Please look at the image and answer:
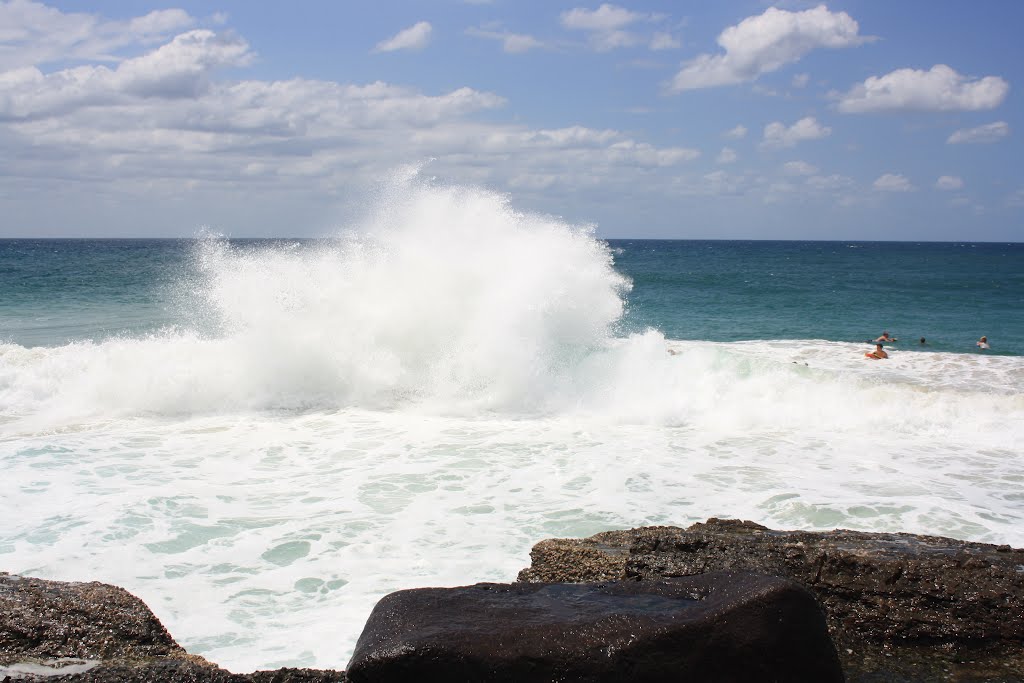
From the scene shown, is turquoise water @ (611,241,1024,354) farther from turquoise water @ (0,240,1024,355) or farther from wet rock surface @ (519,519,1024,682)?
wet rock surface @ (519,519,1024,682)

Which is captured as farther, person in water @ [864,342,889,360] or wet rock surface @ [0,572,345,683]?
person in water @ [864,342,889,360]

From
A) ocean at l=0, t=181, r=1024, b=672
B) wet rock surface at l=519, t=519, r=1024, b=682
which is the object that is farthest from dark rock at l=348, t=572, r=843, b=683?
ocean at l=0, t=181, r=1024, b=672

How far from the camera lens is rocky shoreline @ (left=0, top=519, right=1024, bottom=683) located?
9.97 ft

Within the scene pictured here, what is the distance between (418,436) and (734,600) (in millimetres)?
7595

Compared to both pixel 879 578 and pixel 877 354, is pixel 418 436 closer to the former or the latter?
pixel 879 578

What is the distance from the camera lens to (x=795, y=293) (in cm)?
3494

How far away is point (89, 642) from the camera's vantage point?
3.37 metres

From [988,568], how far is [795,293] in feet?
107

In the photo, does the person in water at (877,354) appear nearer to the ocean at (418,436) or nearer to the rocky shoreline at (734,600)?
the ocean at (418,436)

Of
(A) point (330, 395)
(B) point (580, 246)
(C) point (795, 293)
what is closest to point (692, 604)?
(A) point (330, 395)

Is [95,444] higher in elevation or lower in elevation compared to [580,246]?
lower

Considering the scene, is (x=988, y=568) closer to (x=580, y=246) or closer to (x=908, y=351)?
(x=580, y=246)

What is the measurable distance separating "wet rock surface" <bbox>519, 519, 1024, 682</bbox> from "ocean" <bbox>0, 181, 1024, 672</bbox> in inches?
65.2

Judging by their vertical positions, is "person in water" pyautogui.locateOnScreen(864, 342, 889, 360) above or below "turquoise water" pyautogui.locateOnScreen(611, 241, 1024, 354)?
below
